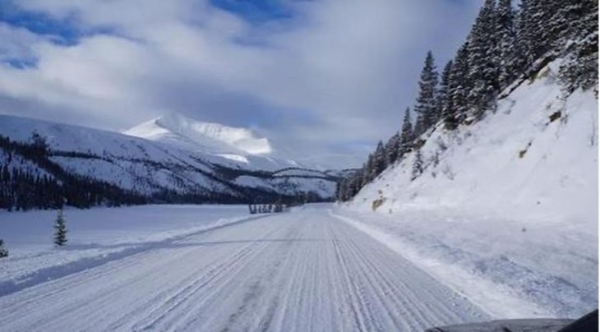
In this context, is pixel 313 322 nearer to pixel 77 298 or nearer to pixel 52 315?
pixel 52 315

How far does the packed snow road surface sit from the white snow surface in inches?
40.5

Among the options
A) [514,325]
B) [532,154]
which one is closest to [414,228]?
[532,154]

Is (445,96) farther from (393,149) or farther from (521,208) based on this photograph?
(521,208)

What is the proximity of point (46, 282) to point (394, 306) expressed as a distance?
22.5 ft

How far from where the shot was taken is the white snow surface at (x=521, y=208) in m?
9.85

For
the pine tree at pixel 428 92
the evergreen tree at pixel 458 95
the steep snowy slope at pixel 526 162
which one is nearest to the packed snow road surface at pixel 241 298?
the steep snowy slope at pixel 526 162

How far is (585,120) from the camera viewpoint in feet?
→ 69.1

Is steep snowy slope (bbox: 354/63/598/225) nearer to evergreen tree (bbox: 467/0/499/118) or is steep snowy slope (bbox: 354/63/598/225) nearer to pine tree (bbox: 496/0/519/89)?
evergreen tree (bbox: 467/0/499/118)

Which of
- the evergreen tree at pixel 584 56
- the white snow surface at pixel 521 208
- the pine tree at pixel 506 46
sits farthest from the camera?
the pine tree at pixel 506 46

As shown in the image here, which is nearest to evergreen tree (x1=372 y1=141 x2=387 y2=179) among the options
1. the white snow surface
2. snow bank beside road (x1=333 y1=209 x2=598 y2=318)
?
the white snow surface

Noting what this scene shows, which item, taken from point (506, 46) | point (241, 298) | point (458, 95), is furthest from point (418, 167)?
point (241, 298)

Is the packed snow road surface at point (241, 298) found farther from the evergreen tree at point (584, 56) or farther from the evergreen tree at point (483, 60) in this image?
the evergreen tree at point (483, 60)

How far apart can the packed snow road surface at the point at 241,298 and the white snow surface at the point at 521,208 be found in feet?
3.37

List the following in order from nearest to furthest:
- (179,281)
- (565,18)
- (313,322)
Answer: (313,322)
(179,281)
(565,18)
